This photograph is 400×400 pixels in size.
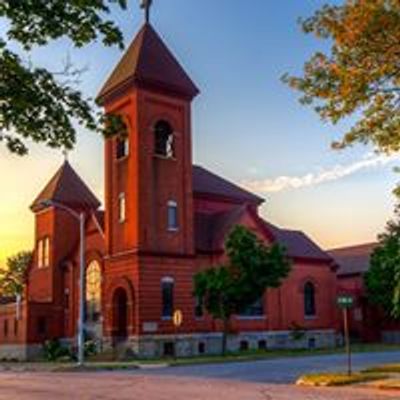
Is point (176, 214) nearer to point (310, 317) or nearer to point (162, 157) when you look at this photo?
point (162, 157)

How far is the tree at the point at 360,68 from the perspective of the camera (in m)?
21.4

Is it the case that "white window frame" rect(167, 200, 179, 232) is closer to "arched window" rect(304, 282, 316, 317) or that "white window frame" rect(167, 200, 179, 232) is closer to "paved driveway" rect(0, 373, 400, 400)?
"arched window" rect(304, 282, 316, 317)

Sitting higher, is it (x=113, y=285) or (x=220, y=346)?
(x=113, y=285)

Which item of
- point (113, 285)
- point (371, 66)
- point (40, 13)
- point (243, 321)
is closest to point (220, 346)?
point (243, 321)

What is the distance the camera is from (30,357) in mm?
53781

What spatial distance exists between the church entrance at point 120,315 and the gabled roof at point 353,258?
2663 cm

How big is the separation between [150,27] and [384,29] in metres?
32.9

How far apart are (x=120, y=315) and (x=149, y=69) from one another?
52.8ft

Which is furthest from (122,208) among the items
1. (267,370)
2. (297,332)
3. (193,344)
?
(267,370)

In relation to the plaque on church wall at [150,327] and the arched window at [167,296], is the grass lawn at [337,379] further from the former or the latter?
the arched window at [167,296]

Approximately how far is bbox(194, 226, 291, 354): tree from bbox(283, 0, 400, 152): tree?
20448 mm

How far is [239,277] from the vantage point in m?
43.2

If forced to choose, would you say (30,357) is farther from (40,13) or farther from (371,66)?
(40,13)

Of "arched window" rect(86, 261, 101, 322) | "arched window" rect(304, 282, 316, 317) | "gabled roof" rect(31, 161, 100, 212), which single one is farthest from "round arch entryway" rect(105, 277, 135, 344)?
"arched window" rect(304, 282, 316, 317)
